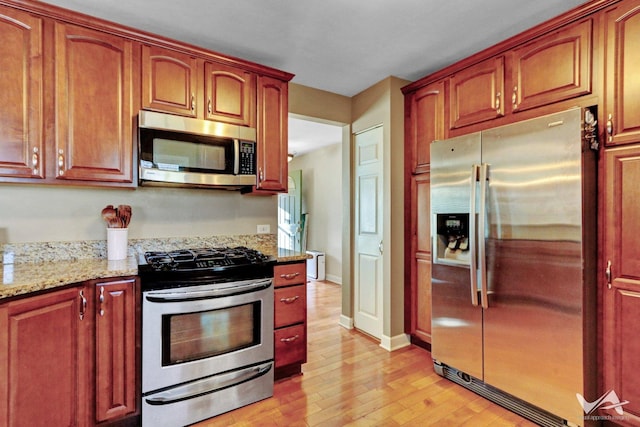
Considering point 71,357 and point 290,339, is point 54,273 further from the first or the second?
point 290,339

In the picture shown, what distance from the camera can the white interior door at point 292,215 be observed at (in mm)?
6488

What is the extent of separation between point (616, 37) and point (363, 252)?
2395 mm

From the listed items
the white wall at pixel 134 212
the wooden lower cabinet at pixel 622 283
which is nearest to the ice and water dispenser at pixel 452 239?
the wooden lower cabinet at pixel 622 283

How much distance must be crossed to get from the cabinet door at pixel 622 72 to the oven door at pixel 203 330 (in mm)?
2241

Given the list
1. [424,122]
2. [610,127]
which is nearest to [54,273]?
[424,122]

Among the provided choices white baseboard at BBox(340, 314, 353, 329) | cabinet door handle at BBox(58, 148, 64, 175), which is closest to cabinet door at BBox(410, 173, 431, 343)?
white baseboard at BBox(340, 314, 353, 329)

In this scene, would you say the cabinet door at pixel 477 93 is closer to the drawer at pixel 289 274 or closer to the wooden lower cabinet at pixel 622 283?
the wooden lower cabinet at pixel 622 283

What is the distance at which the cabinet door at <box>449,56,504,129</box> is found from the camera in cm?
230

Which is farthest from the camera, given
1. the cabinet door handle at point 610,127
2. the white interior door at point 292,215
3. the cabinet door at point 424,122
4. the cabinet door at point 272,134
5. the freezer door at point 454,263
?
the white interior door at point 292,215

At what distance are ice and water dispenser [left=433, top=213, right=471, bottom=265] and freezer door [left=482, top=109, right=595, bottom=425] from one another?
21cm

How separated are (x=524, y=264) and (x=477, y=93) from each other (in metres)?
1.32

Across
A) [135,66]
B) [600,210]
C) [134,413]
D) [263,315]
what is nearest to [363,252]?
[263,315]

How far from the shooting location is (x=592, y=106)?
6.04ft

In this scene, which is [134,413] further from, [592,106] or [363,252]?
[592,106]
